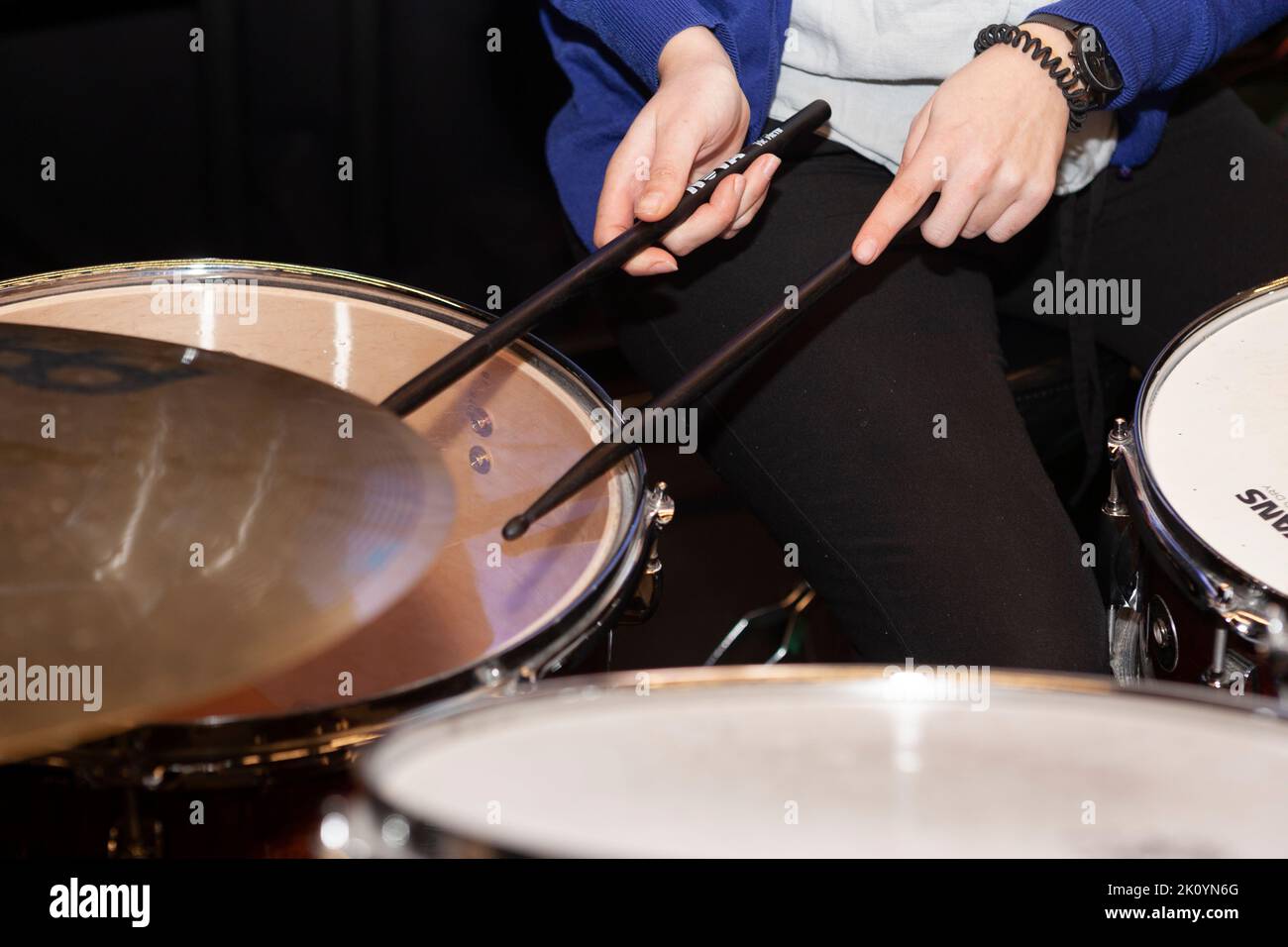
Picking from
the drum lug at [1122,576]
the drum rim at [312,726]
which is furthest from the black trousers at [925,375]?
the drum rim at [312,726]

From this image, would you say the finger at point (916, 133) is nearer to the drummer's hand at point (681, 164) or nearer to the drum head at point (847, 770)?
the drummer's hand at point (681, 164)

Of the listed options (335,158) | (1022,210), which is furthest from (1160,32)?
(335,158)

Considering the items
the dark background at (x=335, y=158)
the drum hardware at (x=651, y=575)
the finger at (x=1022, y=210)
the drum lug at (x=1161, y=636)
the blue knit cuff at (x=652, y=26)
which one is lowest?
the drum lug at (x=1161, y=636)

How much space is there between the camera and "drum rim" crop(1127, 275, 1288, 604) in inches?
23.7

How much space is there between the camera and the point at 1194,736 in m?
0.43

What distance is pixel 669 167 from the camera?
748 mm

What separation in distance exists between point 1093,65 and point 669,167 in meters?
0.29

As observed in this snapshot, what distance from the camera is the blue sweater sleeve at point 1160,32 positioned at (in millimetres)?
812

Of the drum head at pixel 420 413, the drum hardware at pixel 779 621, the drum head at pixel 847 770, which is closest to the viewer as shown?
the drum head at pixel 847 770

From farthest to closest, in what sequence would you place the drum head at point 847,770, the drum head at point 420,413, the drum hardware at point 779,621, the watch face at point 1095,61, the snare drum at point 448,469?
1. the drum hardware at point 779,621
2. the watch face at point 1095,61
3. the drum head at point 420,413
4. the snare drum at point 448,469
5. the drum head at point 847,770

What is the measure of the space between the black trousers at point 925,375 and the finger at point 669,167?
0.35 ft
